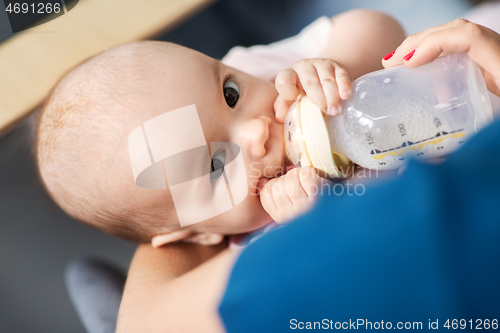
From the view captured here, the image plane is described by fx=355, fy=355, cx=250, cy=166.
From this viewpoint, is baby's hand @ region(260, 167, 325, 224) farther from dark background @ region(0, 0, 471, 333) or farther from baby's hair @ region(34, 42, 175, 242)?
dark background @ region(0, 0, 471, 333)

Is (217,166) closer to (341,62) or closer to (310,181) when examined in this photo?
(310,181)

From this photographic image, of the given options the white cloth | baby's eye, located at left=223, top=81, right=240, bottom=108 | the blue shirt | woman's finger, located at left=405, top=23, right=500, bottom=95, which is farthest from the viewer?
the white cloth

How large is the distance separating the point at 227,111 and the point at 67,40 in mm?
718

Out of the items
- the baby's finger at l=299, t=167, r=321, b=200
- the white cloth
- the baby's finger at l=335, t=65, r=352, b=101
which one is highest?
the baby's finger at l=335, t=65, r=352, b=101

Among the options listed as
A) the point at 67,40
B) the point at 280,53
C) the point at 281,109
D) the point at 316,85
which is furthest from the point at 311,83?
the point at 67,40

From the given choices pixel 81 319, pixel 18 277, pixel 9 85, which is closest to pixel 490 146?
pixel 81 319

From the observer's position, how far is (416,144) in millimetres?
477

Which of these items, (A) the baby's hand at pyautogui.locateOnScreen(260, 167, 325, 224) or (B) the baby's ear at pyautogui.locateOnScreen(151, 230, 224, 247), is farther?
(B) the baby's ear at pyautogui.locateOnScreen(151, 230, 224, 247)

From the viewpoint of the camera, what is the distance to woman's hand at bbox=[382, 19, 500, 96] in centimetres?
42

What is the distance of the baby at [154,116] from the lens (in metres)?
0.57

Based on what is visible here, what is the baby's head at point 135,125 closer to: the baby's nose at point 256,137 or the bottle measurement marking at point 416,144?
the baby's nose at point 256,137

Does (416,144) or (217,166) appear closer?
(416,144)

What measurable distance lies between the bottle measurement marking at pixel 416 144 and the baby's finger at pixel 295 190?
12 cm

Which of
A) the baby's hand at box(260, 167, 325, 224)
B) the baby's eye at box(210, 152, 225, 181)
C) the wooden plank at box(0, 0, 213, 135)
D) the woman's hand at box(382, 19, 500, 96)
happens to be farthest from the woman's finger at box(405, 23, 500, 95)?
the wooden plank at box(0, 0, 213, 135)
